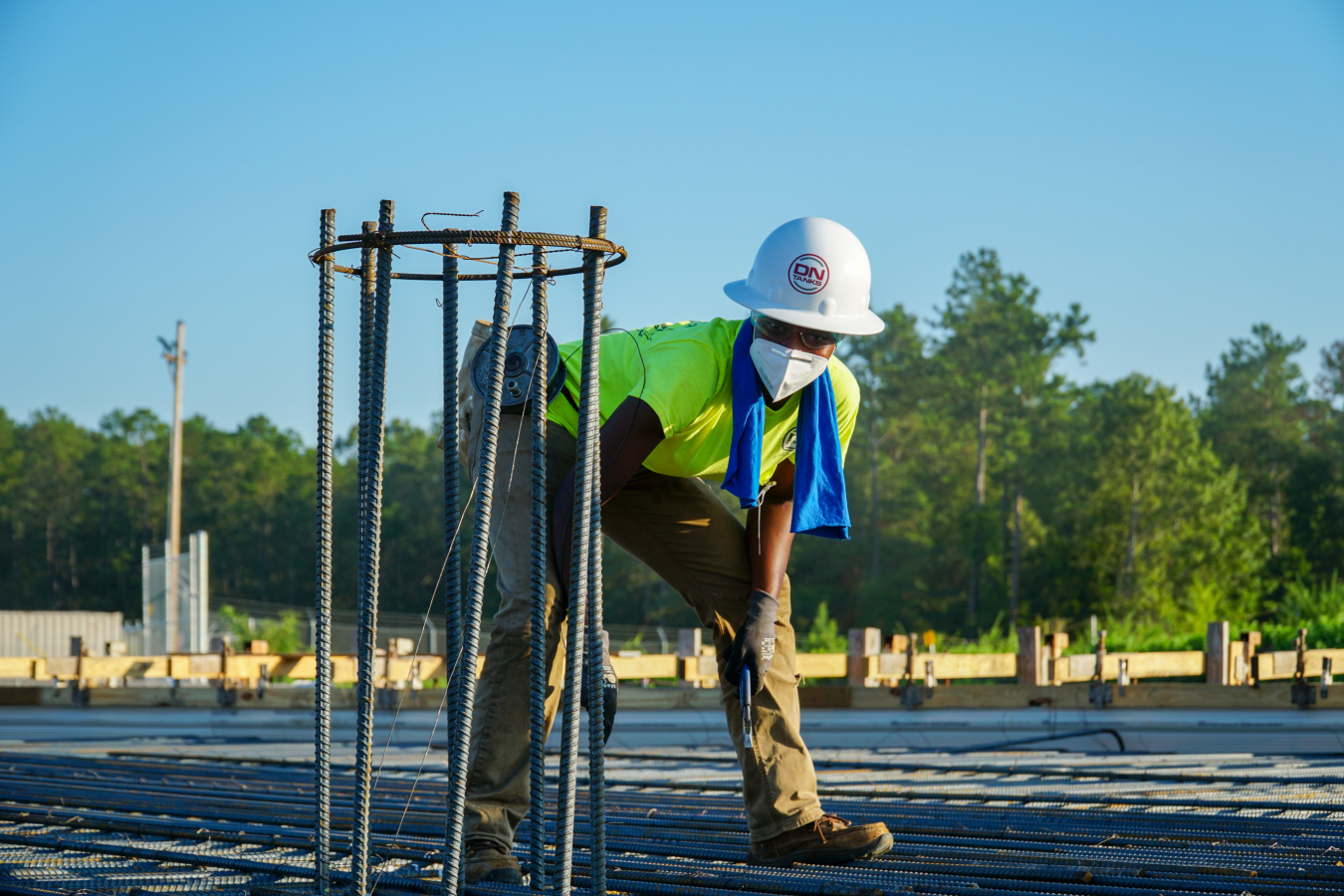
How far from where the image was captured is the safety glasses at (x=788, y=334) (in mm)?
2924

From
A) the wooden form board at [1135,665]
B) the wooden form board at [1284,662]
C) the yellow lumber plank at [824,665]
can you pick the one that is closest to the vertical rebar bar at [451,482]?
the yellow lumber plank at [824,665]

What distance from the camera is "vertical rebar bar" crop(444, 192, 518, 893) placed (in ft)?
6.72

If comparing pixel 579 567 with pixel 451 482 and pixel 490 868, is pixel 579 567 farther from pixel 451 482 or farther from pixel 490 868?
pixel 490 868

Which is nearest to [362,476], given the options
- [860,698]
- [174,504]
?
[860,698]

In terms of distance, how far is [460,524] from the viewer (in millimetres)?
2051

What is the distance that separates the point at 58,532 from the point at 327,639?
64.0m

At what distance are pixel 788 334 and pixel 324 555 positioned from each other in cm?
121

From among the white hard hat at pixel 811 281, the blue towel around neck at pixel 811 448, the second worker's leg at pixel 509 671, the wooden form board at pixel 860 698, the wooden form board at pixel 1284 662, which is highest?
the white hard hat at pixel 811 281

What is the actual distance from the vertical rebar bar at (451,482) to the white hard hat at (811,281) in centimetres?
99

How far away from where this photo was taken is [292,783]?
4.84 metres

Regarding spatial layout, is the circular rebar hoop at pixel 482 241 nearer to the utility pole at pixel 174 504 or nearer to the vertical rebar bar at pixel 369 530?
the vertical rebar bar at pixel 369 530

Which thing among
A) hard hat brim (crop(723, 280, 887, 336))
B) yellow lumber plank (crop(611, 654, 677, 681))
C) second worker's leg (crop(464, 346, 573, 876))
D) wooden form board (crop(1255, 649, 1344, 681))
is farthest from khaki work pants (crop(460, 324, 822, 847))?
wooden form board (crop(1255, 649, 1344, 681))

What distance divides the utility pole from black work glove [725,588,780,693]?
19230mm

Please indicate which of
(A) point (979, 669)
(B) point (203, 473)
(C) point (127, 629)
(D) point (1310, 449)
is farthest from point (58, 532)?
(A) point (979, 669)
